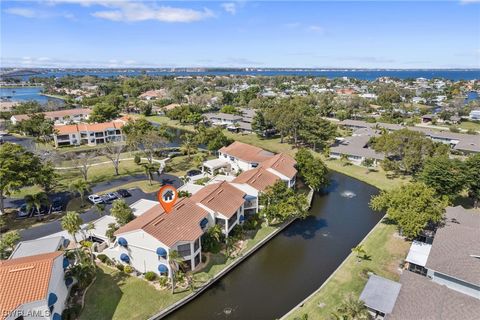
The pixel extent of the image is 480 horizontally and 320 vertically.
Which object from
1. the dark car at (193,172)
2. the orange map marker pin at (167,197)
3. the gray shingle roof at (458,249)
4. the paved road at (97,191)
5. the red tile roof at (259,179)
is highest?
the orange map marker pin at (167,197)

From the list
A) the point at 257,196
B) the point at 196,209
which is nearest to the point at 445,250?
the point at 257,196

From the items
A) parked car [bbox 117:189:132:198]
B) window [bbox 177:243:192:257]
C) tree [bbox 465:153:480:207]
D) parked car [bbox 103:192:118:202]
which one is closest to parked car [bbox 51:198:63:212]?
parked car [bbox 103:192:118:202]

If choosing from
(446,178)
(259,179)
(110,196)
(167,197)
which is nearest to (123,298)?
(167,197)

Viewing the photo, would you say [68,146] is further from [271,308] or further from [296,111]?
[271,308]

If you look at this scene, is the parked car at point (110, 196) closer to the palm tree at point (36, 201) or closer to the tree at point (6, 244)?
the palm tree at point (36, 201)

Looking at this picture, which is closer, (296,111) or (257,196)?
(257,196)

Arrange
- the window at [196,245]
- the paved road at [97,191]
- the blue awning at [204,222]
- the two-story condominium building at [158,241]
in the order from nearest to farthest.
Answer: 1. the two-story condominium building at [158,241]
2. the window at [196,245]
3. the blue awning at [204,222]
4. the paved road at [97,191]

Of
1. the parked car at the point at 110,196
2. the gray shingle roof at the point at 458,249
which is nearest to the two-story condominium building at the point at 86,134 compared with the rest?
the parked car at the point at 110,196

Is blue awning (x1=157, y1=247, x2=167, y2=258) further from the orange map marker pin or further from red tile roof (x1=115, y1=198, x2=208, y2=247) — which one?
the orange map marker pin
